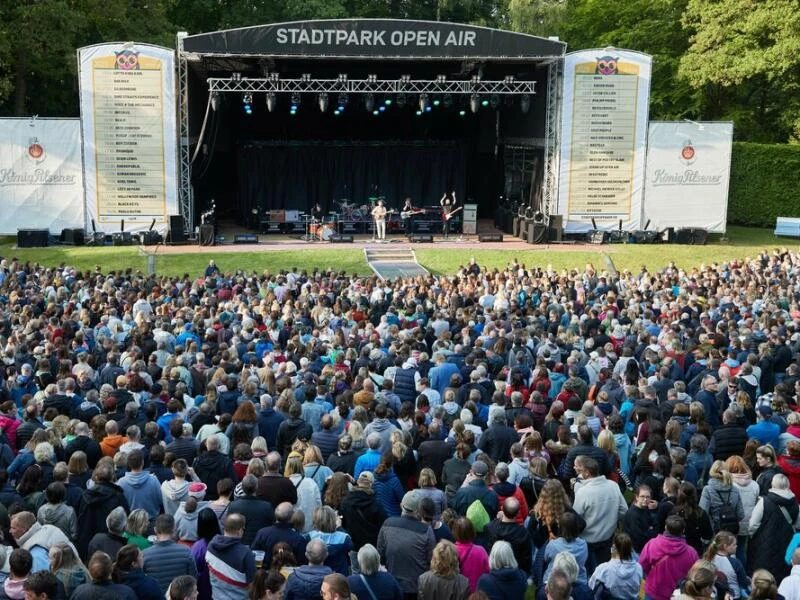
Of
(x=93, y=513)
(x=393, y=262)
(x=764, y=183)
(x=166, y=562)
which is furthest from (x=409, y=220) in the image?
(x=166, y=562)

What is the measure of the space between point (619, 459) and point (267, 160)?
2501cm

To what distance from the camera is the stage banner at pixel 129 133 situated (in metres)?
25.4

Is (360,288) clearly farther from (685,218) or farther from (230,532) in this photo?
(685,218)

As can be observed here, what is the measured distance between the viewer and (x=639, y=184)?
27500mm

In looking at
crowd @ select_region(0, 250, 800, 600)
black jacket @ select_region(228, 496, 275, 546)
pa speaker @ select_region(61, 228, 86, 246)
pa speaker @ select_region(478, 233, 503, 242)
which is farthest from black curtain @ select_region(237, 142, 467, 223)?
black jacket @ select_region(228, 496, 275, 546)

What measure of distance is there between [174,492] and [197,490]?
0.80 ft

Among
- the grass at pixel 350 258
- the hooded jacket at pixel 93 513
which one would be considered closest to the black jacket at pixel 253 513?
the hooded jacket at pixel 93 513

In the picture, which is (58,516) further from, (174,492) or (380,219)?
(380,219)

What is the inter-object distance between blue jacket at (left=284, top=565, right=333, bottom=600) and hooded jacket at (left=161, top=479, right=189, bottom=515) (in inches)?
68.3

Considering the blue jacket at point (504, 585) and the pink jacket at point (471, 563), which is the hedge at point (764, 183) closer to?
the pink jacket at point (471, 563)

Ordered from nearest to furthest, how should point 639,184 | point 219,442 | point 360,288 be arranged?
point 219,442
point 360,288
point 639,184

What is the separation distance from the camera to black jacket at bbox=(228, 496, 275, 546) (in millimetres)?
6652

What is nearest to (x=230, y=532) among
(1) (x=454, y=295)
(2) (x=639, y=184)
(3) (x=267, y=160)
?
(1) (x=454, y=295)

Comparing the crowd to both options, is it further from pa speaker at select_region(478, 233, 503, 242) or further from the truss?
pa speaker at select_region(478, 233, 503, 242)
